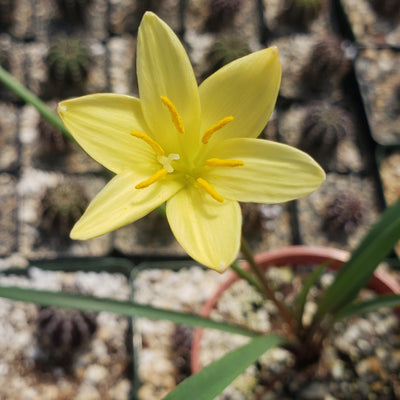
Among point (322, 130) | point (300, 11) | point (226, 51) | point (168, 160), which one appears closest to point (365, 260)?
point (168, 160)

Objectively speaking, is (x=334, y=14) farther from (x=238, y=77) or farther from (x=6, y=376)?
(x=6, y=376)

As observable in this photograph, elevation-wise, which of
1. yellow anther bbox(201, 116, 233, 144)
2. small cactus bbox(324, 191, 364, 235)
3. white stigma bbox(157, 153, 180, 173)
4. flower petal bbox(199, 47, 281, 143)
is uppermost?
flower petal bbox(199, 47, 281, 143)

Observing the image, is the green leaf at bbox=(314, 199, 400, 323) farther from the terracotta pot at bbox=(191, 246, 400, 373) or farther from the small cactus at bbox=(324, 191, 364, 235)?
the small cactus at bbox=(324, 191, 364, 235)

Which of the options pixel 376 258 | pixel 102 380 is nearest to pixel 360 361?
pixel 376 258

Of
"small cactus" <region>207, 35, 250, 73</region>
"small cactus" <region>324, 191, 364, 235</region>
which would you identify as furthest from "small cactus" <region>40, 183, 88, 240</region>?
"small cactus" <region>324, 191, 364, 235</region>

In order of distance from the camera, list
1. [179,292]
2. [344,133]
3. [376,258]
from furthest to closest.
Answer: [344,133]
[179,292]
[376,258]

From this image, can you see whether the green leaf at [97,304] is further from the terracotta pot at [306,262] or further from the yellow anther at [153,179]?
the terracotta pot at [306,262]

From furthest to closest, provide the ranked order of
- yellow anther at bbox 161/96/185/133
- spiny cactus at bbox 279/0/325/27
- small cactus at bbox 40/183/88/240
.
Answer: spiny cactus at bbox 279/0/325/27 → small cactus at bbox 40/183/88/240 → yellow anther at bbox 161/96/185/133
